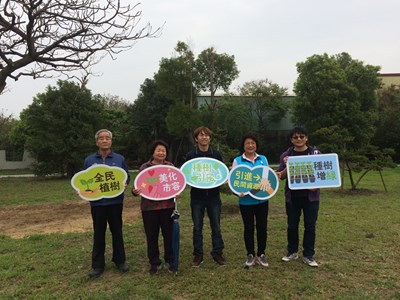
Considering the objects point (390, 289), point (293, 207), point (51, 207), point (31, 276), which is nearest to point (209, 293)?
point (293, 207)

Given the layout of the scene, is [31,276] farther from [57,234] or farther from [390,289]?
[390,289]

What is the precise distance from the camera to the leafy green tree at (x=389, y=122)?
26.2 meters

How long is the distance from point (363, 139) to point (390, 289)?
69.6 feet

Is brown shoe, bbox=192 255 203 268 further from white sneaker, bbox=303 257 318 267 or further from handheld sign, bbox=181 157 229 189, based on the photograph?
white sneaker, bbox=303 257 318 267

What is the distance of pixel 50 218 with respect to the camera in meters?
8.34

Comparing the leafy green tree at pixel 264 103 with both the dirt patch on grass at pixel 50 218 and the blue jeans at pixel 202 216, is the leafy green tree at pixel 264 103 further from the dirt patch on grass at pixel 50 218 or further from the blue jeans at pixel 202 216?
the blue jeans at pixel 202 216

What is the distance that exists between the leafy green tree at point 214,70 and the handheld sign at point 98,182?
20.5m

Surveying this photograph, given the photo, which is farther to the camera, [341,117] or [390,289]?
[341,117]

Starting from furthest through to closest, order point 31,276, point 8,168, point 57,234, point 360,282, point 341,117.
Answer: point 8,168
point 341,117
point 57,234
point 31,276
point 360,282

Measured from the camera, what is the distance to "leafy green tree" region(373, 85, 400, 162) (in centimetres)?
2622

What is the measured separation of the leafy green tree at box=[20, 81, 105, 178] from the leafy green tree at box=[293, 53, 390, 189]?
13.3 meters

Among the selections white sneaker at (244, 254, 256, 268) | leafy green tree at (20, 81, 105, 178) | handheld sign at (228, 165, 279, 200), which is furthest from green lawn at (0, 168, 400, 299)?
leafy green tree at (20, 81, 105, 178)

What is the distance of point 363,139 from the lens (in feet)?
76.2

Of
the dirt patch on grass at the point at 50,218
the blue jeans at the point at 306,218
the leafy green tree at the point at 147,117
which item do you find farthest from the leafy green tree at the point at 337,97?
the blue jeans at the point at 306,218
